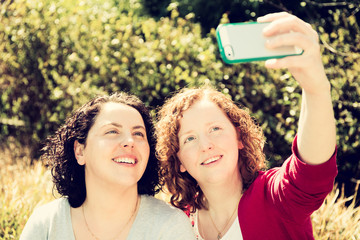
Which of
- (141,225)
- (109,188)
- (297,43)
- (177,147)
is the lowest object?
(141,225)

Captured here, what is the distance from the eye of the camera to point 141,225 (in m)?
2.46

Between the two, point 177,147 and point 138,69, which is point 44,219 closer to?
point 177,147

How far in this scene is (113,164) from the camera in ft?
7.70

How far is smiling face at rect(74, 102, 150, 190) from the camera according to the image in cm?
234

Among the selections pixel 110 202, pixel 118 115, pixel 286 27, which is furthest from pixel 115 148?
pixel 286 27

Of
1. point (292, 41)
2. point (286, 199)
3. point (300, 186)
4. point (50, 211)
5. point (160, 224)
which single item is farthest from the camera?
point (50, 211)

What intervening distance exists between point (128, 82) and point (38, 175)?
5.24 feet

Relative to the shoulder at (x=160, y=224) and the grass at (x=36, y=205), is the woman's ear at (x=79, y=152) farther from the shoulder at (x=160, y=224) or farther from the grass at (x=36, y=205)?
the grass at (x=36, y=205)

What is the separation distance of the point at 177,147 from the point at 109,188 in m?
0.50

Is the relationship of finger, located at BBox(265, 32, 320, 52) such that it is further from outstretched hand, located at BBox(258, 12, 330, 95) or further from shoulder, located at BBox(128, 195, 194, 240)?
shoulder, located at BBox(128, 195, 194, 240)

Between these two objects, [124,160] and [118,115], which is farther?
[118,115]

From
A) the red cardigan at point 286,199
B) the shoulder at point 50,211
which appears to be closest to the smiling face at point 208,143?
the red cardigan at point 286,199

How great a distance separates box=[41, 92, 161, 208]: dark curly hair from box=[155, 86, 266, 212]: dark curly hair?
3.6 inches

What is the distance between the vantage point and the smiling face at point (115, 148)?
92.3 inches
